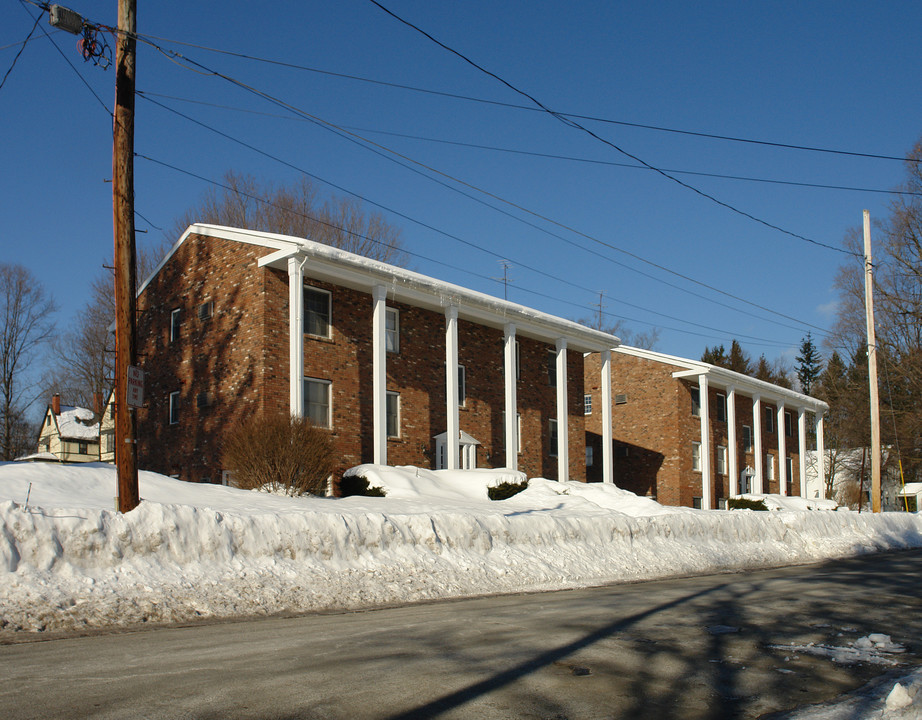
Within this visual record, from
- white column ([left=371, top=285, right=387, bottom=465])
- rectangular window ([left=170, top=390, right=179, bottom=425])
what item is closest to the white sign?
white column ([left=371, top=285, right=387, bottom=465])

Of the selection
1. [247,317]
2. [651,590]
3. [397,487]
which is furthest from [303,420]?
[651,590]

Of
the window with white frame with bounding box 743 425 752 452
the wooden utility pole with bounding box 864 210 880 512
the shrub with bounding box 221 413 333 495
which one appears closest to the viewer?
the shrub with bounding box 221 413 333 495

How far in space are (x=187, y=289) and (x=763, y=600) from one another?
20.7m

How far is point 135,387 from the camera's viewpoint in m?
11.0

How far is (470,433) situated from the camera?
1124 inches

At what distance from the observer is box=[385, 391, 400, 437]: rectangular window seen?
84.6 feet

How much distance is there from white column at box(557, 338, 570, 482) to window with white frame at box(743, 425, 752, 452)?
1690cm

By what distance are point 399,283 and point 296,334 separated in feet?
13.9

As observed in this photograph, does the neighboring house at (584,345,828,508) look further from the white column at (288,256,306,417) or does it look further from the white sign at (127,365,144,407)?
the white sign at (127,365,144,407)

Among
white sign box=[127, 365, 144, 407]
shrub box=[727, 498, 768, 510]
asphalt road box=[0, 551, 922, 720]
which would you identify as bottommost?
shrub box=[727, 498, 768, 510]

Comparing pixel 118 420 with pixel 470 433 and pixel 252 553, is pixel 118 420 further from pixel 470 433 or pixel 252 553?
pixel 470 433

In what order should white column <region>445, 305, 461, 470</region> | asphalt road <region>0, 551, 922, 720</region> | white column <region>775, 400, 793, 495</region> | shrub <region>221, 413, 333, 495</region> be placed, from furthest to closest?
white column <region>775, 400, 793, 495</region> < white column <region>445, 305, 461, 470</region> < shrub <region>221, 413, 333, 495</region> < asphalt road <region>0, 551, 922, 720</region>

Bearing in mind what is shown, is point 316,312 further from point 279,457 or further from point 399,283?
point 279,457

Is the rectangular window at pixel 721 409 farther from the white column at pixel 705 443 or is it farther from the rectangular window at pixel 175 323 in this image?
the rectangular window at pixel 175 323
